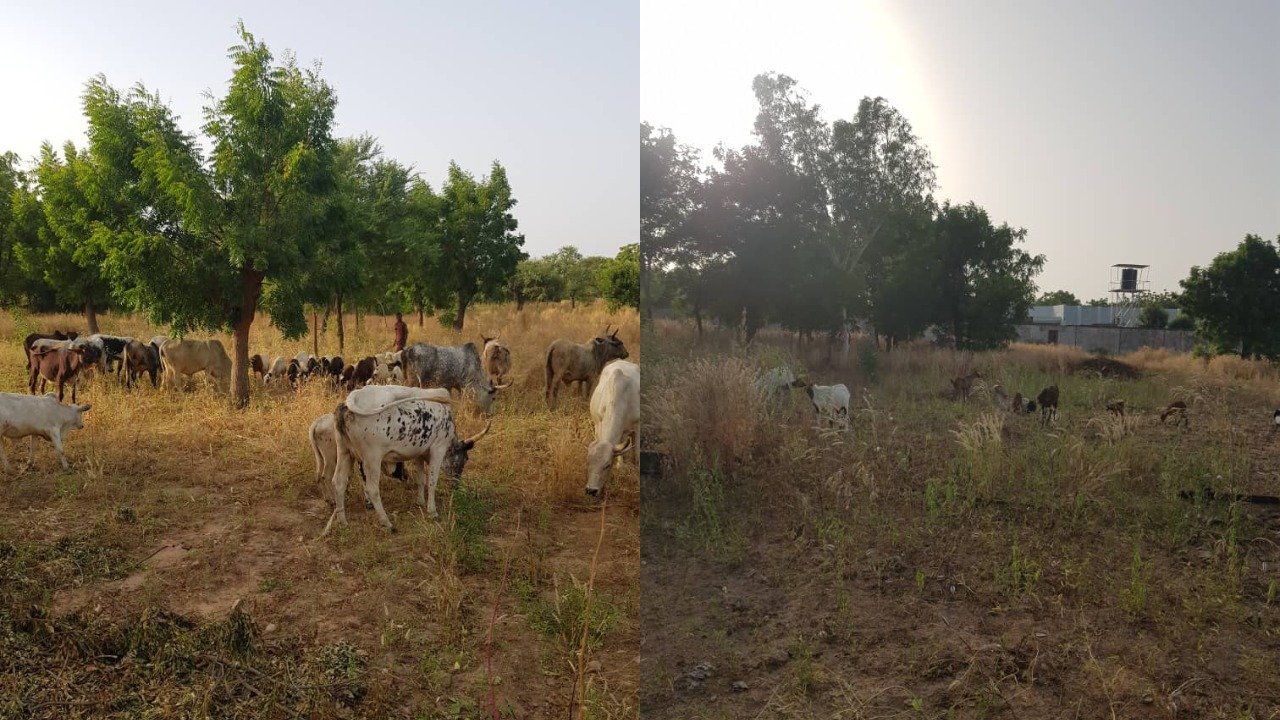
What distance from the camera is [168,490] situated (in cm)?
654

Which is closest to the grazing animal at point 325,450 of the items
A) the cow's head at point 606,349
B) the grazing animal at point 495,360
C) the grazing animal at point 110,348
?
the cow's head at point 606,349

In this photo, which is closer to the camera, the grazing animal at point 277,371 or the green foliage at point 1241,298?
the green foliage at point 1241,298

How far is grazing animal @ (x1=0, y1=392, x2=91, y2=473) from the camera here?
6.41 meters

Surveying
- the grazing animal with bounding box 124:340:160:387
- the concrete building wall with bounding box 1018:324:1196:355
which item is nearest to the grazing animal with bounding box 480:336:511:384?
the grazing animal with bounding box 124:340:160:387

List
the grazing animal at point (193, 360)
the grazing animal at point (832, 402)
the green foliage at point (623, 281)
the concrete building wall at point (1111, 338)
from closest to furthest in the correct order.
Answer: the grazing animal at point (832, 402) → the grazing animal at point (193, 360) → the concrete building wall at point (1111, 338) → the green foliage at point (623, 281)

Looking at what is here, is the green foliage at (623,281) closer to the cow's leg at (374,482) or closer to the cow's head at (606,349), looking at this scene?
the cow's head at (606,349)

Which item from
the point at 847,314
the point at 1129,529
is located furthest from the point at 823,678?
the point at 847,314

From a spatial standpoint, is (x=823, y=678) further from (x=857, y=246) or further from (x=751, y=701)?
(x=857, y=246)

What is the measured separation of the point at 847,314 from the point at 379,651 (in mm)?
13869

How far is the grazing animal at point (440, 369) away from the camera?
10.1m

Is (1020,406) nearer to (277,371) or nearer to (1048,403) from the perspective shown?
(1048,403)

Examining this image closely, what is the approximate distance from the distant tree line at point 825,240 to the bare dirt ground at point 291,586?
206cm

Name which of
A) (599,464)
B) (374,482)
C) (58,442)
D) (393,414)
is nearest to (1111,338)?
(599,464)

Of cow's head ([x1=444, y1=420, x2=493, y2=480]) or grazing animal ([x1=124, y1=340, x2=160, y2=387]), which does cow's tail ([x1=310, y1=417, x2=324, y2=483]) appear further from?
grazing animal ([x1=124, y1=340, x2=160, y2=387])
